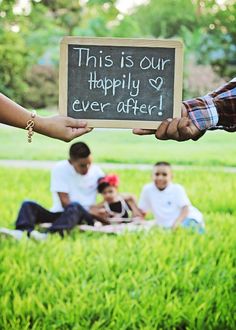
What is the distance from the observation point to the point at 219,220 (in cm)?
524

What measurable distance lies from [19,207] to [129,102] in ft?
11.2

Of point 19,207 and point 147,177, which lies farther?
point 147,177

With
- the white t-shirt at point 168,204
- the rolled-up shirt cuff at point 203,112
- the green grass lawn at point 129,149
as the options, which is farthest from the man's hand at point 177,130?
the green grass lawn at point 129,149

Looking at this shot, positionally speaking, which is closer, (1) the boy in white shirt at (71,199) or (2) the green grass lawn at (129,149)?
(1) the boy in white shirt at (71,199)

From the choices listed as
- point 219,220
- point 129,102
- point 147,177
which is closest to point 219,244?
point 219,220

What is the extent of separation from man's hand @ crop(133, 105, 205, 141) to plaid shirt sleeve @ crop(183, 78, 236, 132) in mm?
15

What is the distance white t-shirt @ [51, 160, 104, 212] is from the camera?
5.25m

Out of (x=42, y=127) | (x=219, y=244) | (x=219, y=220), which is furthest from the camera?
(x=219, y=220)

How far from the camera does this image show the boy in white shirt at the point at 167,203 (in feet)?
16.9

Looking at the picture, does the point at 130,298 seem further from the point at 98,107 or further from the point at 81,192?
the point at 98,107

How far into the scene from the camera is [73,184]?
207 inches

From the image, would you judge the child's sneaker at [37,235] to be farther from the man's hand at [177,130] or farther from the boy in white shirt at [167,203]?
the man's hand at [177,130]

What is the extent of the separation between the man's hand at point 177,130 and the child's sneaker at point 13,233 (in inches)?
104

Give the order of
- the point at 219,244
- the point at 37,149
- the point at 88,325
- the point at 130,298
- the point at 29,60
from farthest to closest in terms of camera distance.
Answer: the point at 37,149 → the point at 29,60 → the point at 219,244 → the point at 130,298 → the point at 88,325
